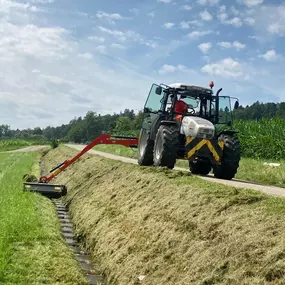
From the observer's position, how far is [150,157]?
16.0m

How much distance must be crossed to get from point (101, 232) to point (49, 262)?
2.46 metres

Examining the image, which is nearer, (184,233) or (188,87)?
(184,233)

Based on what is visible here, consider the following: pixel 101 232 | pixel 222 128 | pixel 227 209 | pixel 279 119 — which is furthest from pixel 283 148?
pixel 227 209

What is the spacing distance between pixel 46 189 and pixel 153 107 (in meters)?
5.15

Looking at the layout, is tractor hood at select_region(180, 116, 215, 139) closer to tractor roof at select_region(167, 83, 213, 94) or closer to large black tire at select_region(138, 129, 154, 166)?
tractor roof at select_region(167, 83, 213, 94)

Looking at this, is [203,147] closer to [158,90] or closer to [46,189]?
[158,90]

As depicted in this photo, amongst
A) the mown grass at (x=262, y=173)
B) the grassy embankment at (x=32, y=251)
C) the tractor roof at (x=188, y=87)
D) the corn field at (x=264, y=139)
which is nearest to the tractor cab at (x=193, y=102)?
the tractor roof at (x=188, y=87)

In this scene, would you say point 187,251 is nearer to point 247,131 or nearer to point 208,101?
point 208,101

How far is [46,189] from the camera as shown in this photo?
16.9m

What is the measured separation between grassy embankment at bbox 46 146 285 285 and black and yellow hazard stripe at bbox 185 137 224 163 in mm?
1655

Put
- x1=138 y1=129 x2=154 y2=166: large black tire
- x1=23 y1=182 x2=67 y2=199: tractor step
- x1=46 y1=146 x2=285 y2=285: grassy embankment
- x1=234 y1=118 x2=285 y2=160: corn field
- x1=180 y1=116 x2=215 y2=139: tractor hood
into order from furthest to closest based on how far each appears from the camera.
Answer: x1=234 y1=118 x2=285 y2=160: corn field, x1=23 y1=182 x2=67 y2=199: tractor step, x1=138 y1=129 x2=154 y2=166: large black tire, x1=180 y1=116 x2=215 y2=139: tractor hood, x1=46 y1=146 x2=285 y2=285: grassy embankment

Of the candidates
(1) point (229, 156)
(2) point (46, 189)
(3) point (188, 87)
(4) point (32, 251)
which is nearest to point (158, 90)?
(3) point (188, 87)

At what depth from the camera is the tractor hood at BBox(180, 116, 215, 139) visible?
13.7 metres

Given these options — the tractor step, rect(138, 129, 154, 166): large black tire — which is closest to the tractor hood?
rect(138, 129, 154, 166): large black tire
